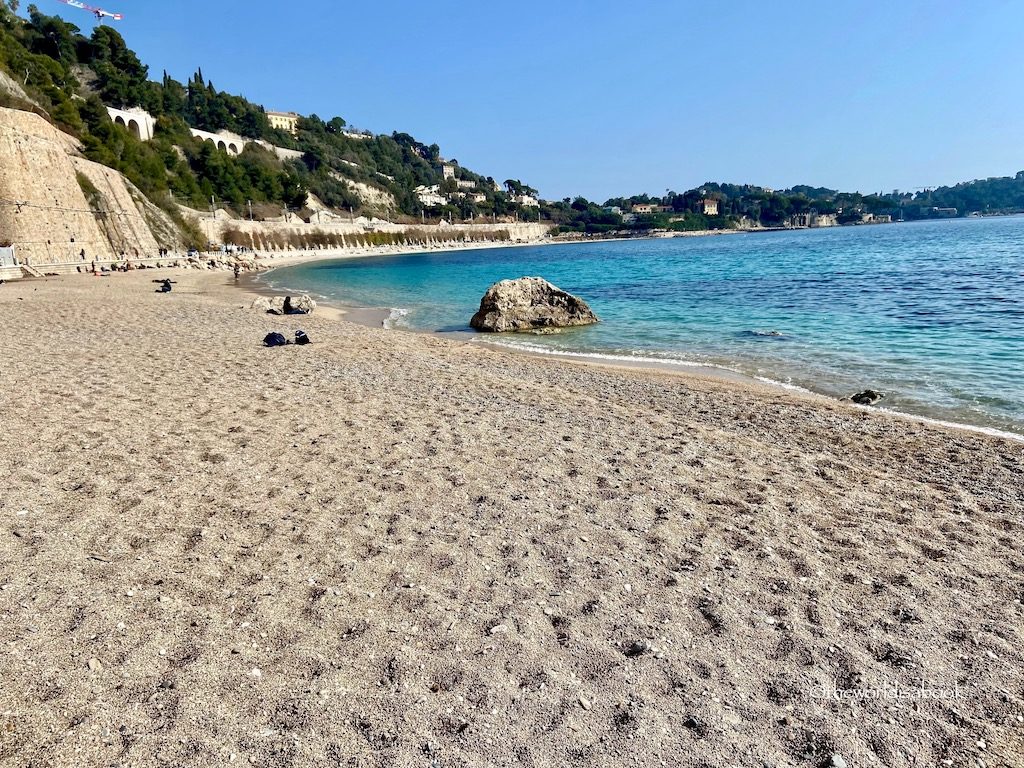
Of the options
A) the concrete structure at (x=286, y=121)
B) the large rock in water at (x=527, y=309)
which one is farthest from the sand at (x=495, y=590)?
the concrete structure at (x=286, y=121)

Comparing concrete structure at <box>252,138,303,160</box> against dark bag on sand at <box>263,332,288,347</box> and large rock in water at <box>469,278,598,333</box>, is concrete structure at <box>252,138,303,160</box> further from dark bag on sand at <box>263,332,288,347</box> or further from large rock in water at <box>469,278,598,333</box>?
dark bag on sand at <box>263,332,288,347</box>

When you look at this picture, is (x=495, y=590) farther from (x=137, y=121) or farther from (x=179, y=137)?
(x=179, y=137)

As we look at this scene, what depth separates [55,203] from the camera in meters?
44.2

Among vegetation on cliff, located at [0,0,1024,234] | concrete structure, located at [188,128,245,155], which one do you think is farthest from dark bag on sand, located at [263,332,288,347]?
concrete structure, located at [188,128,245,155]

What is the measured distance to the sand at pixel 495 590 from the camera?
2.97m

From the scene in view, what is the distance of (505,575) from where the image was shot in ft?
14.4

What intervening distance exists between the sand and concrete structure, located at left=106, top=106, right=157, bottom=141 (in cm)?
10600

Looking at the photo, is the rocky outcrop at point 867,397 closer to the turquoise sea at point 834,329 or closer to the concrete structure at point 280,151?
the turquoise sea at point 834,329

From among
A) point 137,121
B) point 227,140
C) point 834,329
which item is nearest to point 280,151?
point 227,140

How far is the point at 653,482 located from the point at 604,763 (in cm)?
361

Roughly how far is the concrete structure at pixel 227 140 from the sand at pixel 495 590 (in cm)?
13588

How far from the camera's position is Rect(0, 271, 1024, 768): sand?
2.97m

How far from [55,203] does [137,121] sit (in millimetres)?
64786

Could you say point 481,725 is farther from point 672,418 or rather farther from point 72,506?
point 672,418
